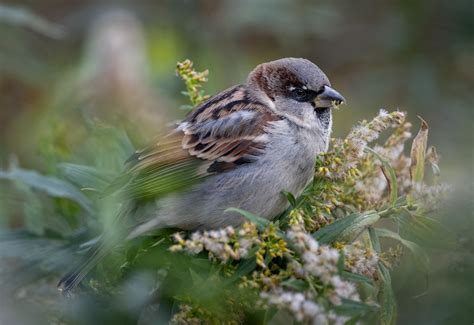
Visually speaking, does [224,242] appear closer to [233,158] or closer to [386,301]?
[386,301]

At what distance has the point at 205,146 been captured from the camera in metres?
2.79

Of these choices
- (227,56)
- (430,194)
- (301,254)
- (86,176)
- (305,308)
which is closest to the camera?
(305,308)

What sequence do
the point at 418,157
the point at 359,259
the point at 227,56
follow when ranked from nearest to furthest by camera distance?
the point at 359,259 < the point at 418,157 < the point at 227,56

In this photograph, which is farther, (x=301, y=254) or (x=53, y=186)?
(x=53, y=186)

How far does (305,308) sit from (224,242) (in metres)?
0.23

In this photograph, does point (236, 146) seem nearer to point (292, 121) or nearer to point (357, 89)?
point (292, 121)

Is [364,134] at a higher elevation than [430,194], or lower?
higher

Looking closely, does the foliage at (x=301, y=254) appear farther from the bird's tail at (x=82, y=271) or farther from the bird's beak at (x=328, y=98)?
the bird's beak at (x=328, y=98)

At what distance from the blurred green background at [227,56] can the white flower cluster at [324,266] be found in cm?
181

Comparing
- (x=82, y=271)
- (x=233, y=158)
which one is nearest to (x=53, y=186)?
(x=82, y=271)

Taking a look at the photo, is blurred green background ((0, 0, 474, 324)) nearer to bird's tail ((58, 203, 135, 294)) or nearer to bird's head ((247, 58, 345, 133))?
bird's head ((247, 58, 345, 133))

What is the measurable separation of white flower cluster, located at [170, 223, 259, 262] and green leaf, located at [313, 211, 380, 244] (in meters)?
0.20

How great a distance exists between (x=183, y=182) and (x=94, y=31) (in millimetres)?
2607

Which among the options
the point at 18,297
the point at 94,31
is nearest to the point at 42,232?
the point at 18,297
